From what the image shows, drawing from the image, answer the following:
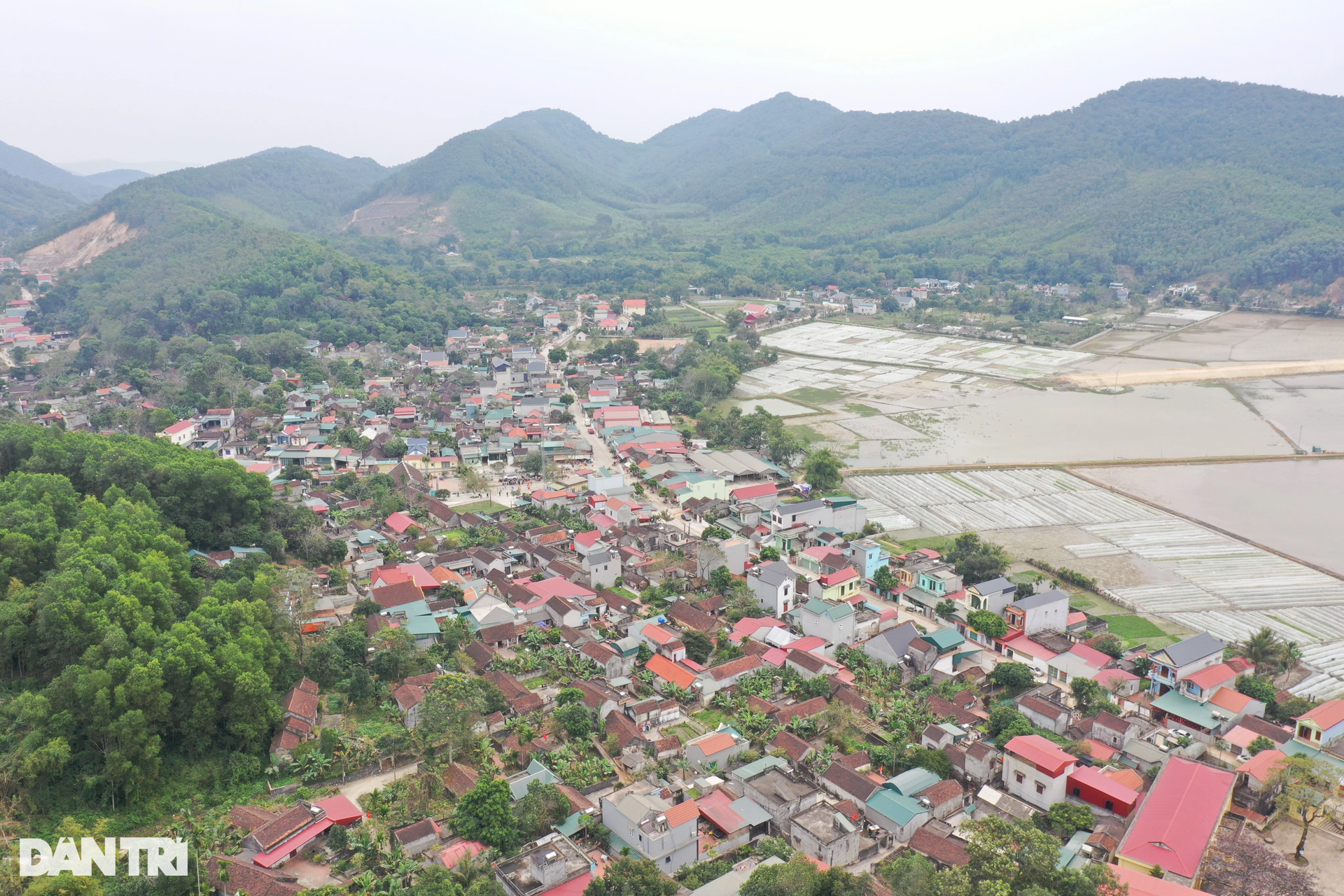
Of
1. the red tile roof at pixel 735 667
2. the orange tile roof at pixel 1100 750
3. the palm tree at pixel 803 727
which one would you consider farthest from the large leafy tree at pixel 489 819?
the orange tile roof at pixel 1100 750

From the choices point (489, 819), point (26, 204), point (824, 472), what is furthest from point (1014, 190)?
point (26, 204)

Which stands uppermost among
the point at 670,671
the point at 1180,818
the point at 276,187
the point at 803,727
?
the point at 276,187

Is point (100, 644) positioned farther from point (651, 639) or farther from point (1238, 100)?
point (1238, 100)

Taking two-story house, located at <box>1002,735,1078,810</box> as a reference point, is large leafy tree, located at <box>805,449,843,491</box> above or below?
above

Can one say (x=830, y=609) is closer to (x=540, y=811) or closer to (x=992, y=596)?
(x=992, y=596)

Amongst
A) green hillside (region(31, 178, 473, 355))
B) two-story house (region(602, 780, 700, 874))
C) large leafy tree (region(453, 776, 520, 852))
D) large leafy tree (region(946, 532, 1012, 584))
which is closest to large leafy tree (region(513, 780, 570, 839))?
large leafy tree (region(453, 776, 520, 852))

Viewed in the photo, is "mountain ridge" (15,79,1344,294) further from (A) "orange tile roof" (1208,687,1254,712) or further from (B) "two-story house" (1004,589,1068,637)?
(A) "orange tile roof" (1208,687,1254,712)

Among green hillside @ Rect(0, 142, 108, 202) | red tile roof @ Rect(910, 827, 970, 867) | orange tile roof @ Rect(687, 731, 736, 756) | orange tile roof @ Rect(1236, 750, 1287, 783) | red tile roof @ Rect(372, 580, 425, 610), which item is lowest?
red tile roof @ Rect(910, 827, 970, 867)

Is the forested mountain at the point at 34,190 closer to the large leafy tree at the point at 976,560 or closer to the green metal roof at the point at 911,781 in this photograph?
the large leafy tree at the point at 976,560
